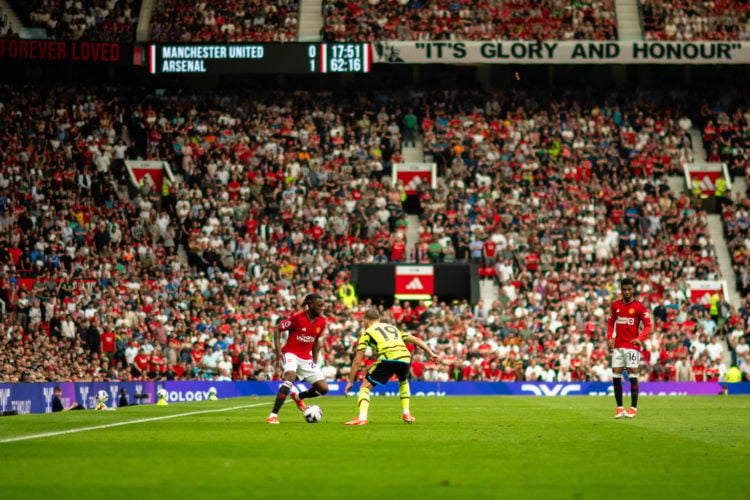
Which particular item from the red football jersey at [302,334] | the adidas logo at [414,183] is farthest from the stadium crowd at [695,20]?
the red football jersey at [302,334]

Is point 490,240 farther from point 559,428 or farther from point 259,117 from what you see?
point 559,428

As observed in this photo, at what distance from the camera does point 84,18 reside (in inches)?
1925

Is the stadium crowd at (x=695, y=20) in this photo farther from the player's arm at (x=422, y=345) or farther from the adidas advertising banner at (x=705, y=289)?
the player's arm at (x=422, y=345)

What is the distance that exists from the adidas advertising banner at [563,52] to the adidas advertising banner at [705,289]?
12.1 meters

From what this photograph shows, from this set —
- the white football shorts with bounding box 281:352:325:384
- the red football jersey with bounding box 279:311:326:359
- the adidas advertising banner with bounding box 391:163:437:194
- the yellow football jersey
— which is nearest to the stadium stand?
the adidas advertising banner with bounding box 391:163:437:194

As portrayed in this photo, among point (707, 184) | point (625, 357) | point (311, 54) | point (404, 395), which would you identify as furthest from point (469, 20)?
point (404, 395)

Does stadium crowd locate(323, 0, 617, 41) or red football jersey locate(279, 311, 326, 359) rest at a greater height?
stadium crowd locate(323, 0, 617, 41)

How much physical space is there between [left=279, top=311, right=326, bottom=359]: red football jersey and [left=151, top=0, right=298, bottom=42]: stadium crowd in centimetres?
3336

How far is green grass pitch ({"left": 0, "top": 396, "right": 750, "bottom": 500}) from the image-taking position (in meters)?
8.32

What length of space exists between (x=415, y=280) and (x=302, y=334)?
23.4 metres

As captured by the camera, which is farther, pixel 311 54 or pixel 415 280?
pixel 311 54

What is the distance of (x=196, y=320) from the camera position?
37.0 meters

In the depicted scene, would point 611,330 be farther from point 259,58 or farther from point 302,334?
point 259,58

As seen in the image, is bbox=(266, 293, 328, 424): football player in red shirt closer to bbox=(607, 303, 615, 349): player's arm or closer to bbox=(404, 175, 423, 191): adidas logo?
bbox=(607, 303, 615, 349): player's arm
